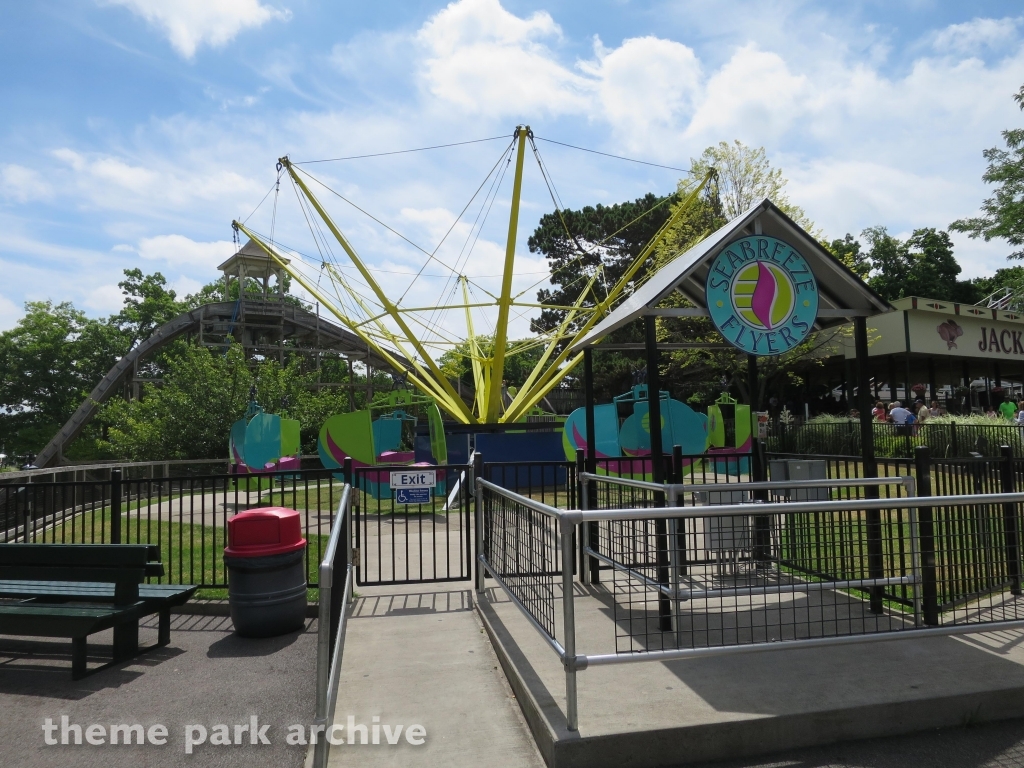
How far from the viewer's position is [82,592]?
19.7ft

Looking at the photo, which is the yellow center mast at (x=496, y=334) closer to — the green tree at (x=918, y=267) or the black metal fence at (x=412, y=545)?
the black metal fence at (x=412, y=545)

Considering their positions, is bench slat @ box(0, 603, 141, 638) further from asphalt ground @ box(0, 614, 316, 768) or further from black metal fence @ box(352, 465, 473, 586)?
black metal fence @ box(352, 465, 473, 586)

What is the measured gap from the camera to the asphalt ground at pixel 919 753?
12.5 ft

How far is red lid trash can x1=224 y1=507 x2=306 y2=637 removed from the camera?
627 centimetres

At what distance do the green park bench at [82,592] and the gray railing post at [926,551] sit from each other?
19.7 feet

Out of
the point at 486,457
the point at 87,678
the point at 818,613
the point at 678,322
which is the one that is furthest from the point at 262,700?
the point at 678,322

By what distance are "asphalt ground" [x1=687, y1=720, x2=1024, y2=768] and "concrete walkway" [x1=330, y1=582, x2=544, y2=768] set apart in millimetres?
1155

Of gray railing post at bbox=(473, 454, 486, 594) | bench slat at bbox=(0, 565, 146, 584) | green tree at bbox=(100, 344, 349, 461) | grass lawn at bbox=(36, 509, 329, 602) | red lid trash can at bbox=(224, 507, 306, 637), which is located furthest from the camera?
green tree at bbox=(100, 344, 349, 461)

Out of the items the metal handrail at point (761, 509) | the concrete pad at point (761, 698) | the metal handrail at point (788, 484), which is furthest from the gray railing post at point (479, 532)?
the metal handrail at point (761, 509)

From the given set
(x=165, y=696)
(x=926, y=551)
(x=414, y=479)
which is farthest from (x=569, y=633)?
(x=414, y=479)

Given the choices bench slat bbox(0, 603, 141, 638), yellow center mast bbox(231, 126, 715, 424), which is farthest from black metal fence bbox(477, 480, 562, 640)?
yellow center mast bbox(231, 126, 715, 424)

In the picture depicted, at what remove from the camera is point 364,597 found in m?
7.64

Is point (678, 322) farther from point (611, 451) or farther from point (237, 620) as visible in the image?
point (237, 620)

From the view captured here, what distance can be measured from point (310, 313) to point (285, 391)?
14541 mm
